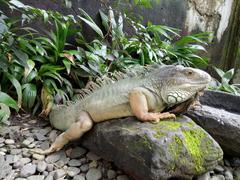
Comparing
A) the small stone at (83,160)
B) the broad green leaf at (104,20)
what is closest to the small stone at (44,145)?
the small stone at (83,160)

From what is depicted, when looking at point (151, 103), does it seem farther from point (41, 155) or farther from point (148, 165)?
point (41, 155)

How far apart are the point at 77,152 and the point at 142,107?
2.53 feet

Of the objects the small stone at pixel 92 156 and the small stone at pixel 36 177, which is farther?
the small stone at pixel 92 156

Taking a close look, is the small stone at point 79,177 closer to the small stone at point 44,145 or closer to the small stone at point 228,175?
the small stone at point 44,145

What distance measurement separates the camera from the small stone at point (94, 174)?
2314 millimetres

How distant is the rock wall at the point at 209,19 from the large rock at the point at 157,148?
271cm

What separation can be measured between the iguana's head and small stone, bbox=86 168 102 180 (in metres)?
0.82

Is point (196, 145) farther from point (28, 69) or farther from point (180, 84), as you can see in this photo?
point (28, 69)

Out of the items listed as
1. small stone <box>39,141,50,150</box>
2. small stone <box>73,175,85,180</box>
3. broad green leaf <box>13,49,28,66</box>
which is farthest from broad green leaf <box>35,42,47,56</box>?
small stone <box>73,175,85,180</box>

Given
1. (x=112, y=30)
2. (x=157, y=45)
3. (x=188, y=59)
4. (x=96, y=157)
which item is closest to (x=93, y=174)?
(x=96, y=157)

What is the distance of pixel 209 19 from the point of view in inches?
253

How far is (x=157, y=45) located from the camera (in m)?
4.71

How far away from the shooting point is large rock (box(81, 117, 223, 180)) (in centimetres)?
197

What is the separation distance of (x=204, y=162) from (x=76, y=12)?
9.72ft
